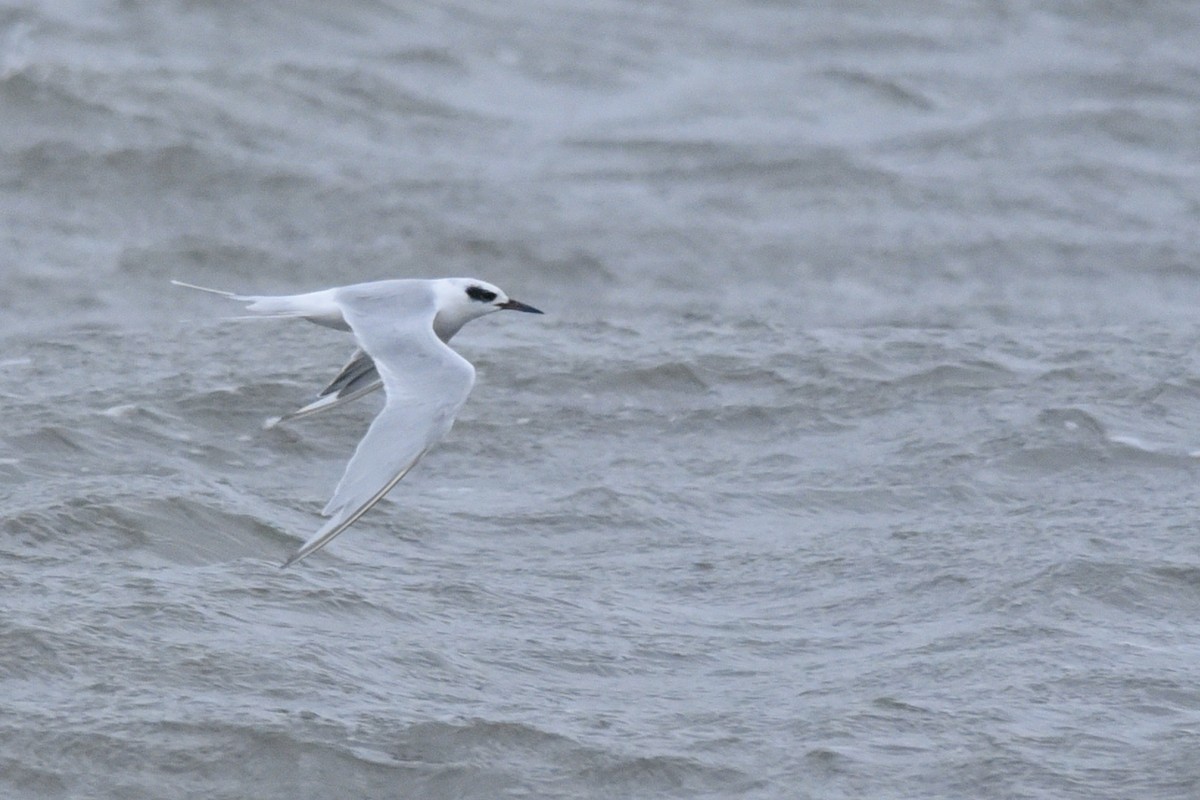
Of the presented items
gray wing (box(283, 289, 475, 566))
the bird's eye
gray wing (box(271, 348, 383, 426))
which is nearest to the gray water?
gray wing (box(271, 348, 383, 426))

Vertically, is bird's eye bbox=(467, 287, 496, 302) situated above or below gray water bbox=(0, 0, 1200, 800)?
above

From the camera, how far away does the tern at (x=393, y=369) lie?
4.90 m

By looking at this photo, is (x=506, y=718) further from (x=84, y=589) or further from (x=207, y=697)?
(x=84, y=589)

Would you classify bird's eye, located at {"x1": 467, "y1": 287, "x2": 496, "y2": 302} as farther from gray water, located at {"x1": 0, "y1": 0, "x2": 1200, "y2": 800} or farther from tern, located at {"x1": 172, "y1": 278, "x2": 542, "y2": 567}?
gray water, located at {"x1": 0, "y1": 0, "x2": 1200, "y2": 800}

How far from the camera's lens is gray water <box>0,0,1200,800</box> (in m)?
5.32

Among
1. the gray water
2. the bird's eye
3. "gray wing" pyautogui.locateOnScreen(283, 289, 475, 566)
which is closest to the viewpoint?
"gray wing" pyautogui.locateOnScreen(283, 289, 475, 566)

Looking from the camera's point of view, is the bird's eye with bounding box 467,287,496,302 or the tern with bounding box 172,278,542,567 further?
the bird's eye with bounding box 467,287,496,302

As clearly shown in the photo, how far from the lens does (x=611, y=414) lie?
827cm

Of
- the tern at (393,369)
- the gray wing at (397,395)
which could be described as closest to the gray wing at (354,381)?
the tern at (393,369)

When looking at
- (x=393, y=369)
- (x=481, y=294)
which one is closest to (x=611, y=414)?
(x=481, y=294)

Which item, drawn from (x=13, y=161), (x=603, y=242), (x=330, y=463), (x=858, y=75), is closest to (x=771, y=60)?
(x=858, y=75)

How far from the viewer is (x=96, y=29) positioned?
562 inches

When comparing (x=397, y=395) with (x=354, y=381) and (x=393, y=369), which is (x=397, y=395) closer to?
(x=393, y=369)

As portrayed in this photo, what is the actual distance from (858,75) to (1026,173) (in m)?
2.44
